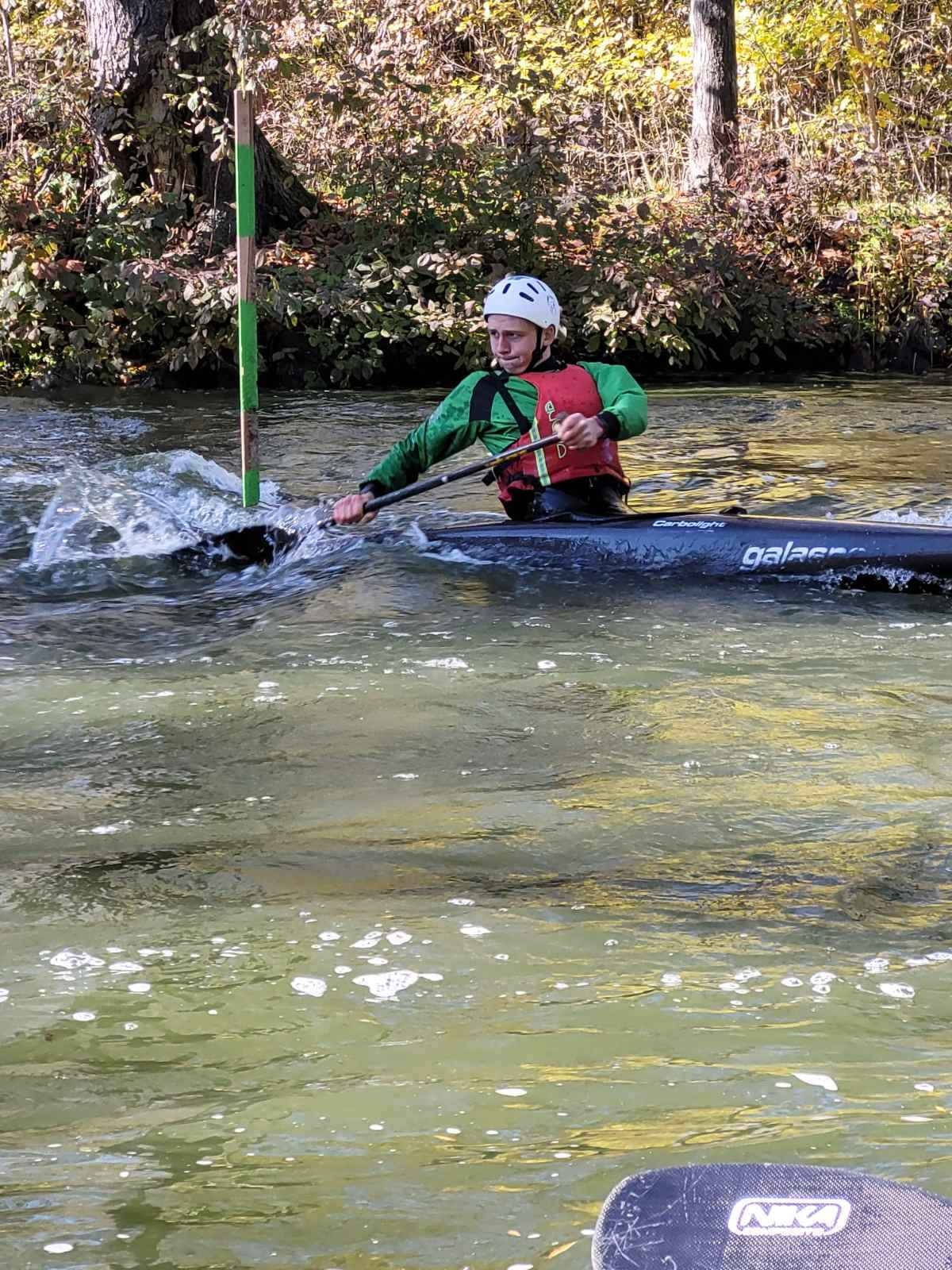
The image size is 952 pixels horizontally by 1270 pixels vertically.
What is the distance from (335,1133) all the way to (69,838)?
145cm

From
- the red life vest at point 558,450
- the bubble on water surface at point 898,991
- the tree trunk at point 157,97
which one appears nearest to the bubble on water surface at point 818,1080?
the bubble on water surface at point 898,991

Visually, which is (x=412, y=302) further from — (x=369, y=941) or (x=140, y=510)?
(x=369, y=941)

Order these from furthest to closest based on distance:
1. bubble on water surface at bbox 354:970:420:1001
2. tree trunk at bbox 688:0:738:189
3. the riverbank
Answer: tree trunk at bbox 688:0:738:189 → the riverbank → bubble on water surface at bbox 354:970:420:1001

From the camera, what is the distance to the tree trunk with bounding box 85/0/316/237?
1216 cm

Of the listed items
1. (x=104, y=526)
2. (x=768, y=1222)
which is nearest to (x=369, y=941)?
(x=768, y=1222)


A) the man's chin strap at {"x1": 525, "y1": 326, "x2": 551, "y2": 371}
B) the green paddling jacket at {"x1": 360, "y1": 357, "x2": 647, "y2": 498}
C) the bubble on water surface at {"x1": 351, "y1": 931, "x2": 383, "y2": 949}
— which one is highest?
the man's chin strap at {"x1": 525, "y1": 326, "x2": 551, "y2": 371}

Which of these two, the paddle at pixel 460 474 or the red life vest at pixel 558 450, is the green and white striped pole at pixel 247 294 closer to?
the paddle at pixel 460 474

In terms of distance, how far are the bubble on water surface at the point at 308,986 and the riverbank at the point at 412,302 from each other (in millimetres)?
9505

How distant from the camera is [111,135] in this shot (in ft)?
40.2

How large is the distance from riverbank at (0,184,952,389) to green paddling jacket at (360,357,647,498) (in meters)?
5.52

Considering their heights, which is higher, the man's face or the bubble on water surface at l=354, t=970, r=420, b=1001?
the man's face

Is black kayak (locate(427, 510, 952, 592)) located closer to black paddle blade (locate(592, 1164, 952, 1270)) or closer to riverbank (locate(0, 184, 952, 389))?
black paddle blade (locate(592, 1164, 952, 1270))

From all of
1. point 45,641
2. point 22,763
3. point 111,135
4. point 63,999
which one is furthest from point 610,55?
point 63,999

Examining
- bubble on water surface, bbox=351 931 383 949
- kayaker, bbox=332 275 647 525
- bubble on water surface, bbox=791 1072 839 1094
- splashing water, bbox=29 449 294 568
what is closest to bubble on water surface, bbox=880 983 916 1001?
bubble on water surface, bbox=791 1072 839 1094
